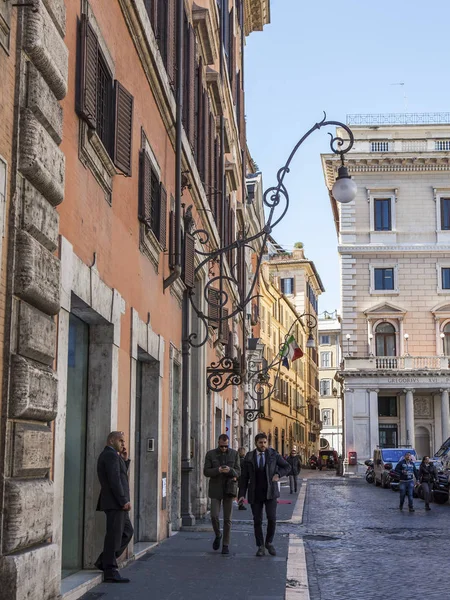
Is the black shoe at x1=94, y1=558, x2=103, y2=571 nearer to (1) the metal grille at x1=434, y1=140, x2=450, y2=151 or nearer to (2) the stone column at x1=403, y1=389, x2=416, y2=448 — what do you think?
(2) the stone column at x1=403, y1=389, x2=416, y2=448

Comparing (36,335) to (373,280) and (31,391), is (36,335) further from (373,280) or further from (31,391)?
(373,280)

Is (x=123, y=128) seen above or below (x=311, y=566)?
above

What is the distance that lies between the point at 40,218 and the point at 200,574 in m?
5.44

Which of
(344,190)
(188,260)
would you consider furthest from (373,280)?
(344,190)

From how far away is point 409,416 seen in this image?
56250 millimetres

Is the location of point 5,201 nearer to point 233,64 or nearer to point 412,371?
point 233,64

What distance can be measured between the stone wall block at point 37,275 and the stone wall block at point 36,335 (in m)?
0.08

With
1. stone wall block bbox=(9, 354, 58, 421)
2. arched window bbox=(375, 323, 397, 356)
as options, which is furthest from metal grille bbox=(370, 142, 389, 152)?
stone wall block bbox=(9, 354, 58, 421)

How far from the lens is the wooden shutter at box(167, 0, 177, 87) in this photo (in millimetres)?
14719

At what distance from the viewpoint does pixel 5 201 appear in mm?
6270

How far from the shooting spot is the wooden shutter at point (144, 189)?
12.2 m

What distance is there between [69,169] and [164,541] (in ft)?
24.5

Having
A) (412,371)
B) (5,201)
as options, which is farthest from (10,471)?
(412,371)

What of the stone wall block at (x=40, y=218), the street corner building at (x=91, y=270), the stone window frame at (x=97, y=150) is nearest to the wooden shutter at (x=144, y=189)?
the street corner building at (x=91, y=270)
